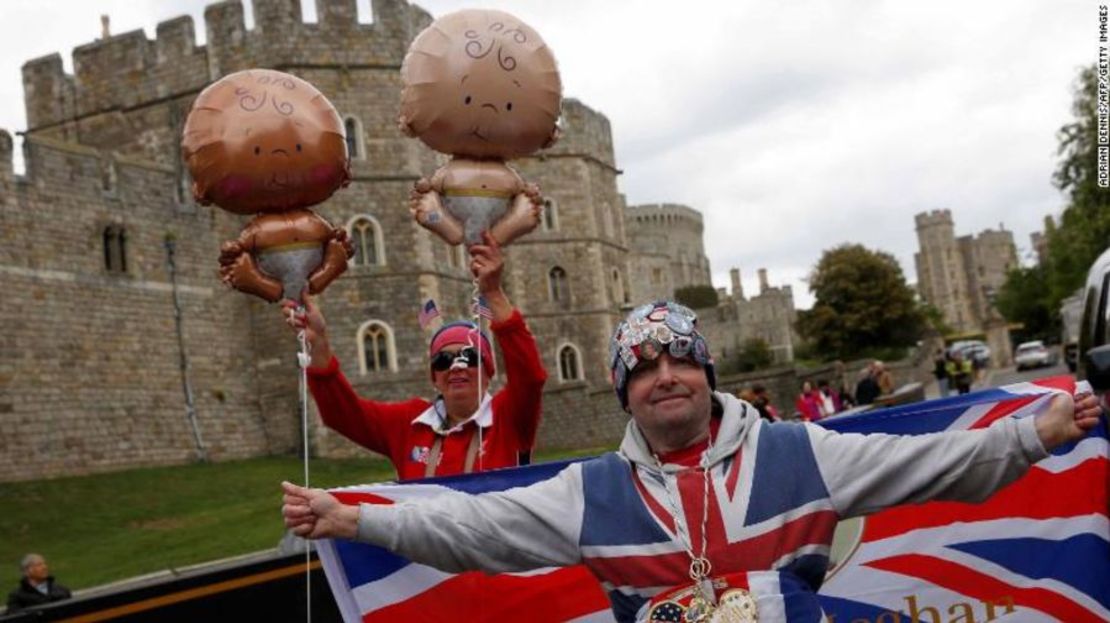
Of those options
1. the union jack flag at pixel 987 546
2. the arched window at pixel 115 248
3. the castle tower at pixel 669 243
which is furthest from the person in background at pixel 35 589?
the castle tower at pixel 669 243

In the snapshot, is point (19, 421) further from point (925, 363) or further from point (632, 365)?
point (925, 363)

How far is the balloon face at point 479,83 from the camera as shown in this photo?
460cm

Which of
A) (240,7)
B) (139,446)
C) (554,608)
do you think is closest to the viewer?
(554,608)

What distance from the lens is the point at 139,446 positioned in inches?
1084

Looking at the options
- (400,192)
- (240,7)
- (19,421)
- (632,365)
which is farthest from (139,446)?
(632,365)

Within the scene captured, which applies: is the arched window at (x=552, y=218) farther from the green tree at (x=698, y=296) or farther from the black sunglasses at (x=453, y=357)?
the green tree at (x=698, y=296)

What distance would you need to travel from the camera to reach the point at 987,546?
4676 mm

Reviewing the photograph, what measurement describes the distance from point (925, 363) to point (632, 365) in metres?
43.7

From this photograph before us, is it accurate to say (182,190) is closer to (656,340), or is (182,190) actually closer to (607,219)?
(607,219)

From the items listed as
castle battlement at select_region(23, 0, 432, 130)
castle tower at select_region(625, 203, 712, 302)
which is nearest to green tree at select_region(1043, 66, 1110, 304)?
castle battlement at select_region(23, 0, 432, 130)

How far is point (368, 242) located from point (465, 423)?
27.4 metres

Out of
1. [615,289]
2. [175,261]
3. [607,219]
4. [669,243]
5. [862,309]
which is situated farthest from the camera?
[669,243]

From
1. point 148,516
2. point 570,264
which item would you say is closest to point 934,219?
point 570,264

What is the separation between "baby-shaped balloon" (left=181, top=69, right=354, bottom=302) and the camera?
468 centimetres
